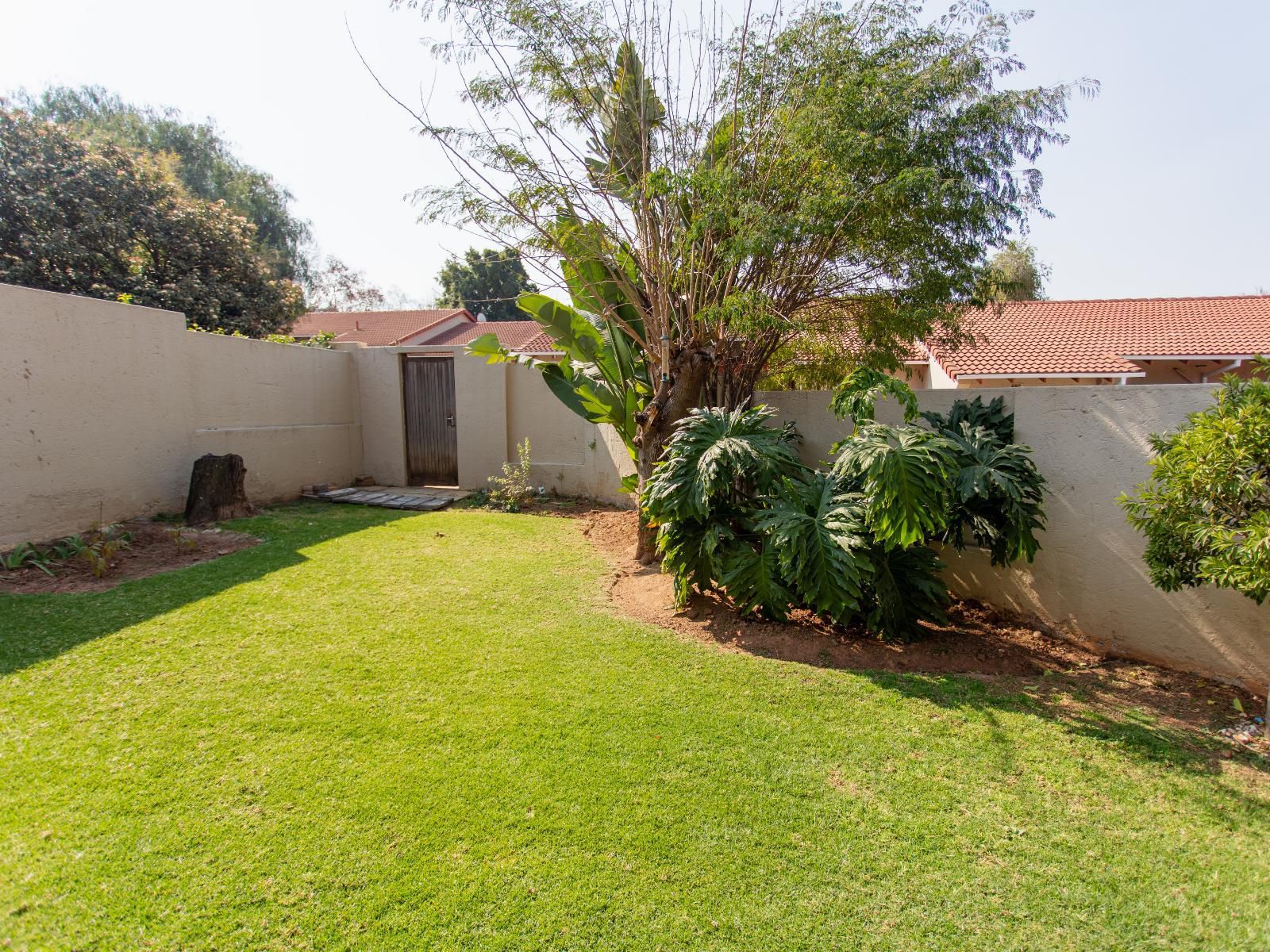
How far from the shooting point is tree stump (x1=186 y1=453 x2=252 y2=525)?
7.33 meters

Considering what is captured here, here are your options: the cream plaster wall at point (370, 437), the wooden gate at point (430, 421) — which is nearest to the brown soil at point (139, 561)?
the cream plaster wall at point (370, 437)

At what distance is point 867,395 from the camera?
15.0 ft

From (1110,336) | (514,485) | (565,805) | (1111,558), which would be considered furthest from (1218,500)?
(1110,336)

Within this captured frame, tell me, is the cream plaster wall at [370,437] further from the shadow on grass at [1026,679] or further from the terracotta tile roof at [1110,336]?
the terracotta tile roof at [1110,336]

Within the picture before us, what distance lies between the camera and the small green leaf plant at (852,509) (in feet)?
13.0

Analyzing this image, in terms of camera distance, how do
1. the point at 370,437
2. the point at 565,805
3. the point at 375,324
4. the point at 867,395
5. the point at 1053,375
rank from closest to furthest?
the point at 565,805, the point at 867,395, the point at 370,437, the point at 1053,375, the point at 375,324

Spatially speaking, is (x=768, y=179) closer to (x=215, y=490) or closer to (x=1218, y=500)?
(x=1218, y=500)

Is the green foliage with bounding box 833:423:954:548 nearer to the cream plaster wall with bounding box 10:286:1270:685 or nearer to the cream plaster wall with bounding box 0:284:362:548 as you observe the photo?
the cream plaster wall with bounding box 10:286:1270:685

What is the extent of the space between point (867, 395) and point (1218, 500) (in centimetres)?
201

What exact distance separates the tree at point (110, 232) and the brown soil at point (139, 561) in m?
10.1

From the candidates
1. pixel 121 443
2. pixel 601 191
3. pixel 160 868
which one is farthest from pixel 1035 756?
pixel 121 443

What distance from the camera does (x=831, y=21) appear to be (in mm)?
5336

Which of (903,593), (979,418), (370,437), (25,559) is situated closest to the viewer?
(903,593)

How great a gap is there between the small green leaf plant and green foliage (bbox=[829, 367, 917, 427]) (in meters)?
0.01
